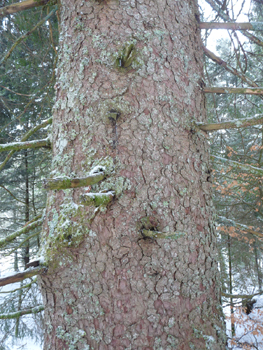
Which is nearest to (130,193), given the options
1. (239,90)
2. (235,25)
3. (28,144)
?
(28,144)

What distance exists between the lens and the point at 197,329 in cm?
114

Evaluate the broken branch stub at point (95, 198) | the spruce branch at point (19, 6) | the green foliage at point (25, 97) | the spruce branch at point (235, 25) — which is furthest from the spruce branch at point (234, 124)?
the spruce branch at point (19, 6)

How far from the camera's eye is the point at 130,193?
1159 millimetres

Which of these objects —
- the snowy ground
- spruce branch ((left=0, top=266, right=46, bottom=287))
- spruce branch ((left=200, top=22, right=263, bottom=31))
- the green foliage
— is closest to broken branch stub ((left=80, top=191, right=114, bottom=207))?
spruce branch ((left=0, top=266, right=46, bottom=287))

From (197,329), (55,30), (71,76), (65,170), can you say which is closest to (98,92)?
(71,76)

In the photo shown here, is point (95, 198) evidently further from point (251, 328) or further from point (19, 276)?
point (251, 328)

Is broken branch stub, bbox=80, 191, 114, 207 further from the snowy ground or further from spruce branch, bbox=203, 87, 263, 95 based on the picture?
the snowy ground

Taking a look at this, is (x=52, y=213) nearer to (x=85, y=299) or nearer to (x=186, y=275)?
(x=85, y=299)

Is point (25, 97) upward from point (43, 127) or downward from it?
upward

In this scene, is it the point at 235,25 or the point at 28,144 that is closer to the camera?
the point at 28,144

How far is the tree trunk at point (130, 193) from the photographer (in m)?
1.10

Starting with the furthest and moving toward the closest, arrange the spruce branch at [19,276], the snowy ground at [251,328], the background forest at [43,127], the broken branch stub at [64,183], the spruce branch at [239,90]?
the snowy ground at [251,328] → the background forest at [43,127] → the spruce branch at [239,90] → the spruce branch at [19,276] → the broken branch stub at [64,183]

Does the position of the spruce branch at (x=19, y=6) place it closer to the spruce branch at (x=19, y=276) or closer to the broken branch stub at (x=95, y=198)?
the broken branch stub at (x=95, y=198)

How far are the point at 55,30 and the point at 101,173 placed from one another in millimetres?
3188
